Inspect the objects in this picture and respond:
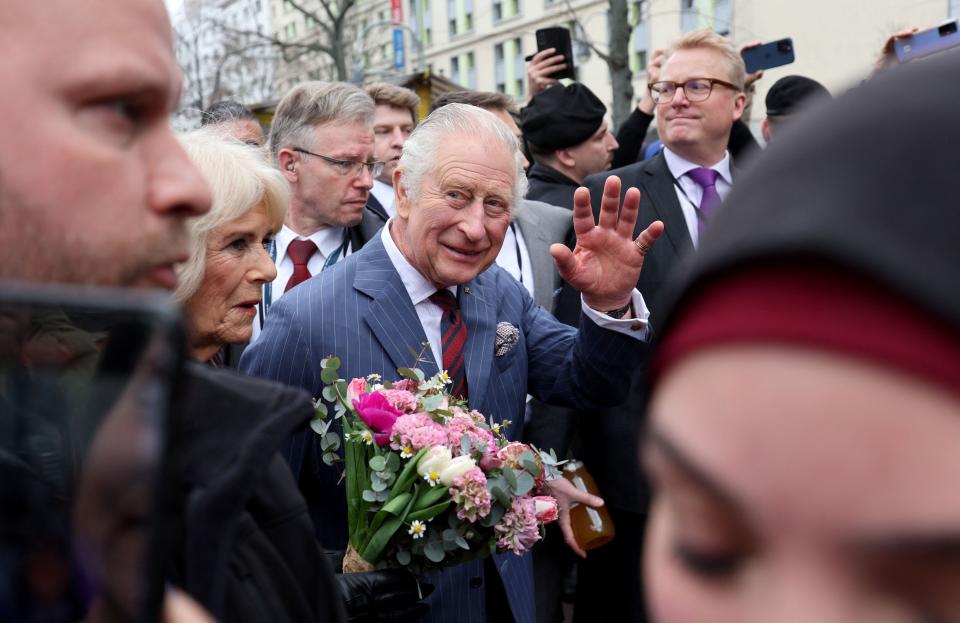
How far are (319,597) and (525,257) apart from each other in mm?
3210

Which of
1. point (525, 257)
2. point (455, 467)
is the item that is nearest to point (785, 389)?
point (455, 467)

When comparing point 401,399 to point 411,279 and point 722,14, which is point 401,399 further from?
point 722,14

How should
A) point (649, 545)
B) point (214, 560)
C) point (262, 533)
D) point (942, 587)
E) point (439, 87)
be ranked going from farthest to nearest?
point (439, 87)
point (262, 533)
point (214, 560)
point (649, 545)
point (942, 587)

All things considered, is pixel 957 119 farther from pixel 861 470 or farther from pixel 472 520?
pixel 472 520

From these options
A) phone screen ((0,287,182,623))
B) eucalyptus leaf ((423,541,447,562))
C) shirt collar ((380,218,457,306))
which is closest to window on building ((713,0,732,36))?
shirt collar ((380,218,457,306))

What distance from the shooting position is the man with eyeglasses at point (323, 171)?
15.6 feet

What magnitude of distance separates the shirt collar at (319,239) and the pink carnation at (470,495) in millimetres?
2443

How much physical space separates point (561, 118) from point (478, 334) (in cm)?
272

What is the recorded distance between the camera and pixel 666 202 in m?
4.38

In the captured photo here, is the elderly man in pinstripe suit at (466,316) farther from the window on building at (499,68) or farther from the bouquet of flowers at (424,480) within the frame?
the window on building at (499,68)

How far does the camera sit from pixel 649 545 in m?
0.91

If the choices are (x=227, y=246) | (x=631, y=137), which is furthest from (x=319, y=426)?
(x=631, y=137)

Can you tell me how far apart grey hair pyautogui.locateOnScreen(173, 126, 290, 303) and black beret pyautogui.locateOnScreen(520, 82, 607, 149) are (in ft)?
8.41

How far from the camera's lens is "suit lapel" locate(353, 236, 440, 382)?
120 inches
